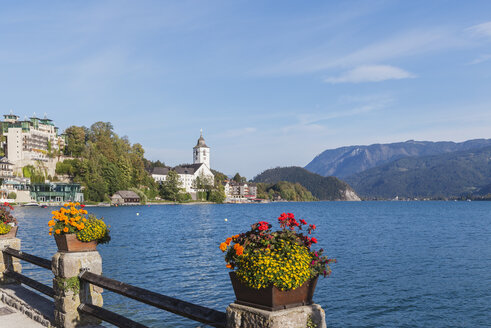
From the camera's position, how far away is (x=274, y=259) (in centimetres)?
481

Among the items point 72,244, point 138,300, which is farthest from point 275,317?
point 72,244

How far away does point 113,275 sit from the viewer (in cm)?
2875

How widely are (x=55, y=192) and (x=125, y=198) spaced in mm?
24535

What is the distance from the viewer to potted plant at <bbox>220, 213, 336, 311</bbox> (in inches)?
183

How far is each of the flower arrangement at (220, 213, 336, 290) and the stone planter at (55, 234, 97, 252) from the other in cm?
453

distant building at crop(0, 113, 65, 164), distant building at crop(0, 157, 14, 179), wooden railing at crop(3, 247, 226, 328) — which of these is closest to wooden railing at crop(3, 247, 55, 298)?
wooden railing at crop(3, 247, 226, 328)

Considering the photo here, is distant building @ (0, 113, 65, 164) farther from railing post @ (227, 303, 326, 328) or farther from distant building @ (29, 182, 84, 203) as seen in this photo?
railing post @ (227, 303, 326, 328)

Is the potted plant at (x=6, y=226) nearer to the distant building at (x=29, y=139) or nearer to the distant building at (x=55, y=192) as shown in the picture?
the distant building at (x=55, y=192)

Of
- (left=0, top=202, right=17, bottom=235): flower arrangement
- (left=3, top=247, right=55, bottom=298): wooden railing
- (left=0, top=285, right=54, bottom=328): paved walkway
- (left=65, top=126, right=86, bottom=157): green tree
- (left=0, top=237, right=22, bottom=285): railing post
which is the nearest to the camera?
(left=0, top=285, right=54, bottom=328): paved walkway

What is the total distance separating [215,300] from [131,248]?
915 inches

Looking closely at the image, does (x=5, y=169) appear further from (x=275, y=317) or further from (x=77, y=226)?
(x=275, y=317)

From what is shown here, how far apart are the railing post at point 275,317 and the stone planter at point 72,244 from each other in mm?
4763

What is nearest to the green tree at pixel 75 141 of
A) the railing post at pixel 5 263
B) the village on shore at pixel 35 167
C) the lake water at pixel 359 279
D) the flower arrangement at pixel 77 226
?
the village on shore at pixel 35 167

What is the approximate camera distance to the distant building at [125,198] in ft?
516
